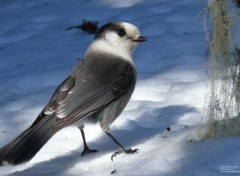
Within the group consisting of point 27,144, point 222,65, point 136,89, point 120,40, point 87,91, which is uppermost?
point 222,65

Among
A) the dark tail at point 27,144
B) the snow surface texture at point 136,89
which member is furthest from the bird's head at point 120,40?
the dark tail at point 27,144

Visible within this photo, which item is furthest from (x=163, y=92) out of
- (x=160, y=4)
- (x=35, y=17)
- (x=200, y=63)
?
(x=35, y=17)

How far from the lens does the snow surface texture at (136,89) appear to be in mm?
4094

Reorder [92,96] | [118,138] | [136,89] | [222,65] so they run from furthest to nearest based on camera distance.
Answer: [136,89]
[118,138]
[92,96]
[222,65]

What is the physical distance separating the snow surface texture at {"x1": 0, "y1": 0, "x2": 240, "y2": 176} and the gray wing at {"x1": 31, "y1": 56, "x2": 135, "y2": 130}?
379 millimetres

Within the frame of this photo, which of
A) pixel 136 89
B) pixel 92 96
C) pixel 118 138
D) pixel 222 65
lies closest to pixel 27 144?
pixel 92 96

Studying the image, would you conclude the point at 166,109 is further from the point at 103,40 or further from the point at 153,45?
the point at 153,45

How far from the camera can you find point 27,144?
4.08m

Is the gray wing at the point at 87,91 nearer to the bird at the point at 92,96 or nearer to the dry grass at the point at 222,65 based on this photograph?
the bird at the point at 92,96

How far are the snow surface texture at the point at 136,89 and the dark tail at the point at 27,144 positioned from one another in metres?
0.28

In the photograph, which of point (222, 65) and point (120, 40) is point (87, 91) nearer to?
point (120, 40)

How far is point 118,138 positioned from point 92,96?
0.64 meters

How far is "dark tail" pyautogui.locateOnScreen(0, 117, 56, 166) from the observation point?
3980 millimetres

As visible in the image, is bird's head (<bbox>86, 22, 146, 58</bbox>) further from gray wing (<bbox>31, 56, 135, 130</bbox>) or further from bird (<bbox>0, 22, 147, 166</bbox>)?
gray wing (<bbox>31, 56, 135, 130</bbox>)
